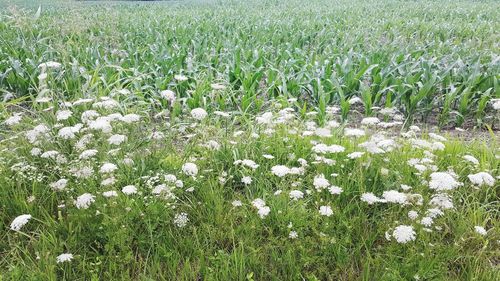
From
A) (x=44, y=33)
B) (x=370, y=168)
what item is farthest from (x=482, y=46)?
(x=44, y=33)

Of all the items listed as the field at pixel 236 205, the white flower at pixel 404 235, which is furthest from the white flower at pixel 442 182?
the white flower at pixel 404 235

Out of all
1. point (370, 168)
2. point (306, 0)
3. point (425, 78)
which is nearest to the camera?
point (370, 168)

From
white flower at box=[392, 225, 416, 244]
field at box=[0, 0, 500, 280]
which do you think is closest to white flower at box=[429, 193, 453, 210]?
field at box=[0, 0, 500, 280]

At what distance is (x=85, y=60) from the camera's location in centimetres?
541

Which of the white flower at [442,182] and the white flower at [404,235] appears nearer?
the white flower at [404,235]

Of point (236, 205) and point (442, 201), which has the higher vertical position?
point (442, 201)

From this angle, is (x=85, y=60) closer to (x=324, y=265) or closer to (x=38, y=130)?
(x=38, y=130)

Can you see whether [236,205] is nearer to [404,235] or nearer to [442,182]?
[404,235]

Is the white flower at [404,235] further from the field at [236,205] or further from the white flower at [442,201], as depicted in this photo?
the white flower at [442,201]

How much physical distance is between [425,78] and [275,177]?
2939mm

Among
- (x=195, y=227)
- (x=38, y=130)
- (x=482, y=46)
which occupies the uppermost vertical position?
(x=38, y=130)

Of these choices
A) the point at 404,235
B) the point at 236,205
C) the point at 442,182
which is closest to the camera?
the point at 404,235

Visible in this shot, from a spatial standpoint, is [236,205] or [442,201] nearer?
[442,201]

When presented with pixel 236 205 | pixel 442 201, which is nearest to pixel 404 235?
pixel 442 201
